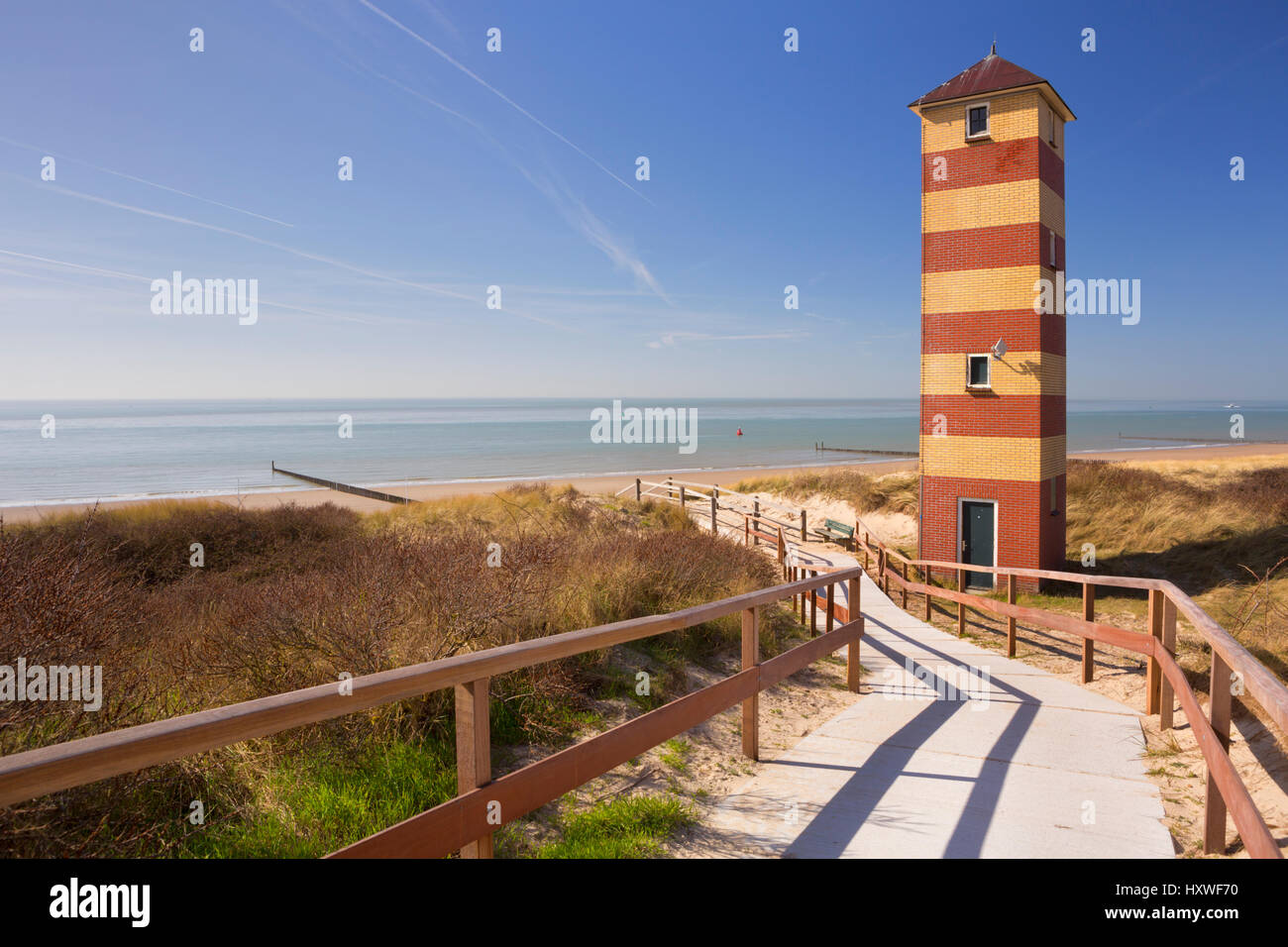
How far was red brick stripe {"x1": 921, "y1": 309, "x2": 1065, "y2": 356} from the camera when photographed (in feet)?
52.5

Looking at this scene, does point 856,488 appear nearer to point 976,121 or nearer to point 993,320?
point 993,320

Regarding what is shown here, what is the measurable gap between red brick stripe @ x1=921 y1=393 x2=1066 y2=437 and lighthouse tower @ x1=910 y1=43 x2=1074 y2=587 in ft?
0.07

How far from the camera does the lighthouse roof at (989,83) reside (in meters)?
16.1

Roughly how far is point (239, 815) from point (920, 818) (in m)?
3.42

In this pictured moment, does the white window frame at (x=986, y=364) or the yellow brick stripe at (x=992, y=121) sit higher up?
the yellow brick stripe at (x=992, y=121)

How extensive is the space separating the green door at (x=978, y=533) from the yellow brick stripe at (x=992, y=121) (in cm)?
814

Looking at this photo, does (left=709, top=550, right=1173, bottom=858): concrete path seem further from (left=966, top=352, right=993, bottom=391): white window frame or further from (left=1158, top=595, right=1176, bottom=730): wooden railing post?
(left=966, top=352, right=993, bottom=391): white window frame

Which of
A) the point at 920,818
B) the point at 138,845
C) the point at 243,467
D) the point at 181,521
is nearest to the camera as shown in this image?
the point at 138,845

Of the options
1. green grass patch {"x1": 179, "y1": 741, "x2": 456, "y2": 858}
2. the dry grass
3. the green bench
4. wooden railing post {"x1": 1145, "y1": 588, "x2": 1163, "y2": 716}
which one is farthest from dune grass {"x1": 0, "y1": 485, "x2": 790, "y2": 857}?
the dry grass

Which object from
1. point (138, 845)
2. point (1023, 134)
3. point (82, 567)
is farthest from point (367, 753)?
point (1023, 134)

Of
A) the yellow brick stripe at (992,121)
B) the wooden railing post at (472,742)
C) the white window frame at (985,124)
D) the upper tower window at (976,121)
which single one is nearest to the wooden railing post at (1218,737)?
the wooden railing post at (472,742)

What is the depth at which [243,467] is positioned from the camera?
4528 cm

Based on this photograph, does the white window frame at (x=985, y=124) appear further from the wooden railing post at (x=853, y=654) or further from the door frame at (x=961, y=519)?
the wooden railing post at (x=853, y=654)
